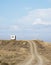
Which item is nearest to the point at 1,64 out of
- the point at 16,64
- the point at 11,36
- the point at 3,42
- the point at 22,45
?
the point at 16,64

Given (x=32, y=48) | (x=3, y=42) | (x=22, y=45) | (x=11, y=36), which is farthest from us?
(x=11, y=36)

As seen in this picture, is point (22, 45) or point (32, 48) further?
point (22, 45)

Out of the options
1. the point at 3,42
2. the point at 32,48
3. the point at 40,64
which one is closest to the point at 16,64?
the point at 40,64

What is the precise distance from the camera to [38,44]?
87125 mm

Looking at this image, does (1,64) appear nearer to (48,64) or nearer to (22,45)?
(48,64)

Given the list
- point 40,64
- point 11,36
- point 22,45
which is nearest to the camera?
point 40,64

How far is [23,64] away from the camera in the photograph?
44594 mm

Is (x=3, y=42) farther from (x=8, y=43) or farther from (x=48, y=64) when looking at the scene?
(x=48, y=64)

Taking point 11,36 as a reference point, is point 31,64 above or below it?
below

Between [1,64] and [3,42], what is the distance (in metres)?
51.3

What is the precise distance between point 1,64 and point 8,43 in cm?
4924

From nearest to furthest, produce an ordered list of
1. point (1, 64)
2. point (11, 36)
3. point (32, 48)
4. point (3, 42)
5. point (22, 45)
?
point (1, 64) < point (32, 48) < point (22, 45) < point (3, 42) < point (11, 36)

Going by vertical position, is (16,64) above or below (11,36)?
below

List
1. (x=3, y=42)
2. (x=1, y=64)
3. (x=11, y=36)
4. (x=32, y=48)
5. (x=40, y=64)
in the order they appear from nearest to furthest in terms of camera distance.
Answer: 1. (x=1, y=64)
2. (x=40, y=64)
3. (x=32, y=48)
4. (x=3, y=42)
5. (x=11, y=36)
